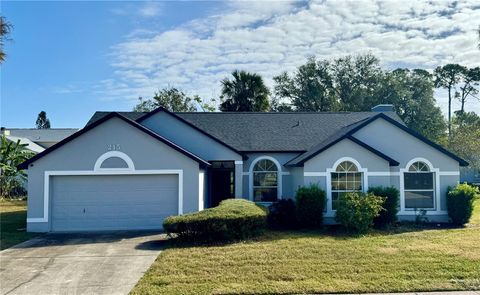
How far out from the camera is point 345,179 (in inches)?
634

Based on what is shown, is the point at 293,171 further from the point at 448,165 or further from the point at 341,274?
the point at 341,274

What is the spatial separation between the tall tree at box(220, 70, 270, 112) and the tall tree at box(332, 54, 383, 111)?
61.1 ft

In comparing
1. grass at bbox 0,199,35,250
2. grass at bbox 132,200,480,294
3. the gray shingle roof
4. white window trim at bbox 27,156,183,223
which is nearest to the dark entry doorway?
the gray shingle roof

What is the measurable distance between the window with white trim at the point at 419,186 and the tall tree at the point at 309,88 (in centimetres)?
2990

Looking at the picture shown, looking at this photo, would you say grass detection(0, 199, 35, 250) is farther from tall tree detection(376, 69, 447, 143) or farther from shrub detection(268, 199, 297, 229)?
tall tree detection(376, 69, 447, 143)

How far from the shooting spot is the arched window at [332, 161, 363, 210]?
52.7 feet

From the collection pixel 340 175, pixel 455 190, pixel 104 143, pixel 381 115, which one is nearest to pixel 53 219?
pixel 104 143

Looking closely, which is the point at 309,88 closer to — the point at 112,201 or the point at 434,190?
the point at 434,190

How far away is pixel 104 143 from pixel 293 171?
914cm

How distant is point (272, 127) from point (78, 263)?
13.7m

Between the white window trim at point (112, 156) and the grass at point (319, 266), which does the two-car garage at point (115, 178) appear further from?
the grass at point (319, 266)

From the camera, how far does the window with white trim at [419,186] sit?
16.6 metres

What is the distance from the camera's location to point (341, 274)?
8.52 meters

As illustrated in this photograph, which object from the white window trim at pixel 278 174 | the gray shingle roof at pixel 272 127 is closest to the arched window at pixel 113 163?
the gray shingle roof at pixel 272 127
